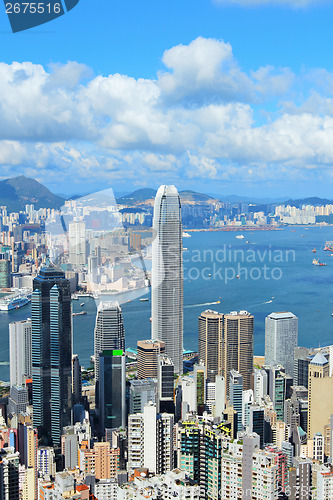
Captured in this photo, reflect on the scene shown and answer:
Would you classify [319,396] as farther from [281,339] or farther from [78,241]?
[78,241]

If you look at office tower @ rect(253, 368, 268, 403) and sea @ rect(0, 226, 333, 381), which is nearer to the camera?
office tower @ rect(253, 368, 268, 403)

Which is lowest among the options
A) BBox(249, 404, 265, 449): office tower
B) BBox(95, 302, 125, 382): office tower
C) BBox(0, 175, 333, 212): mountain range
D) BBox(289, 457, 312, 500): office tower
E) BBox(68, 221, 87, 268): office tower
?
BBox(249, 404, 265, 449): office tower

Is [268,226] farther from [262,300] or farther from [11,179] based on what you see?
[11,179]

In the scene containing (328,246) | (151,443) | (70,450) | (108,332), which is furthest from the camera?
(328,246)

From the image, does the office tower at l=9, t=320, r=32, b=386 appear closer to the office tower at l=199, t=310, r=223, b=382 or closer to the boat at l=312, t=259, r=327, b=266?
the office tower at l=199, t=310, r=223, b=382

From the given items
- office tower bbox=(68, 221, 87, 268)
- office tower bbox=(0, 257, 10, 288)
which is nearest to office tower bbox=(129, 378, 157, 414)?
office tower bbox=(68, 221, 87, 268)
